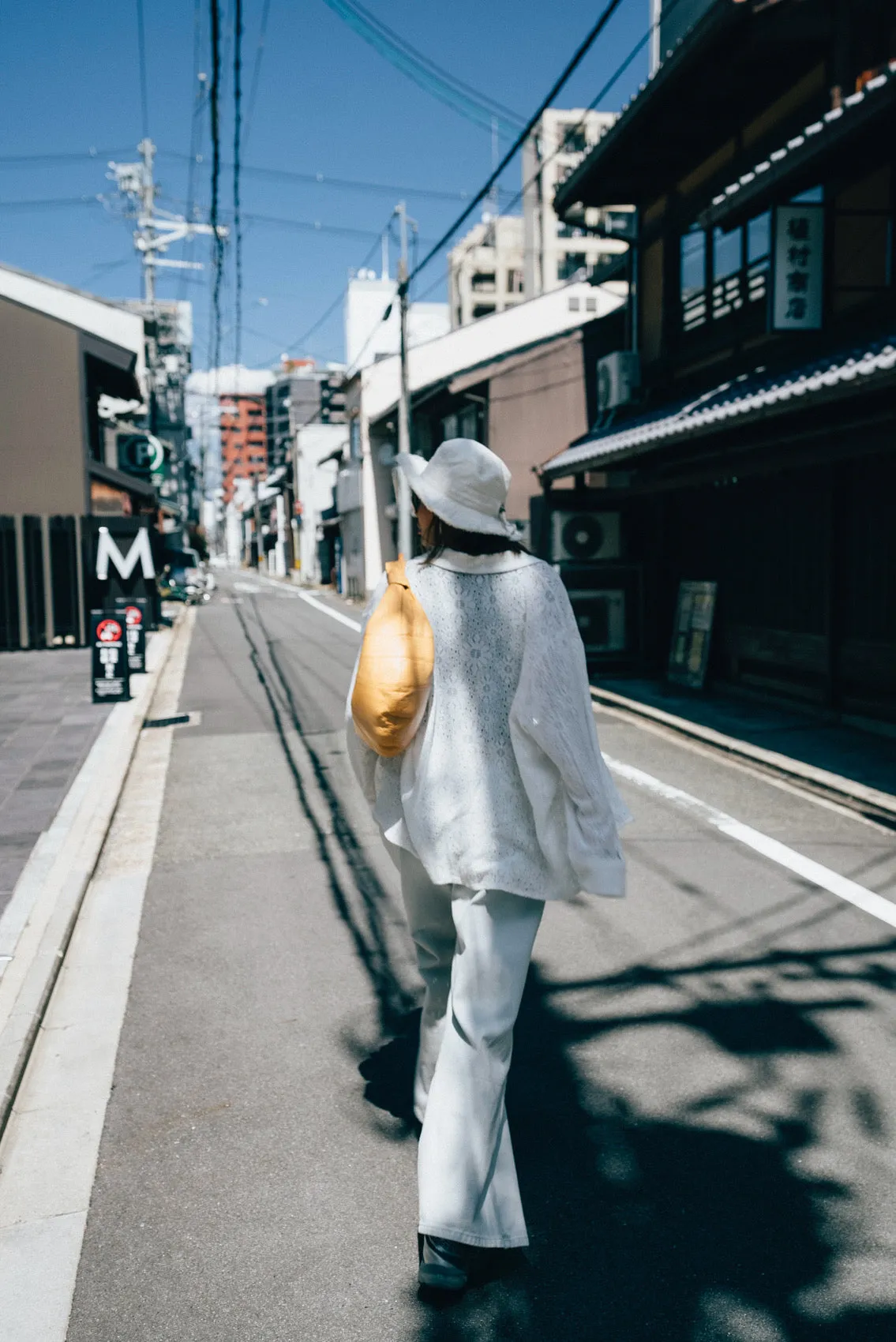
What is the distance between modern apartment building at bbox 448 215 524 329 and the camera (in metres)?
80.6

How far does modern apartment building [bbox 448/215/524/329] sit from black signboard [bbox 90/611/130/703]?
72.5 meters

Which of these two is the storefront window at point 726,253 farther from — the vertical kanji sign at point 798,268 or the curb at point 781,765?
the curb at point 781,765

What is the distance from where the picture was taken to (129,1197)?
3000mm

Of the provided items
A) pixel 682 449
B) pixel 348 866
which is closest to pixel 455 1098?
pixel 348 866

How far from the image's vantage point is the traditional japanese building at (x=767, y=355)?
9.83 metres

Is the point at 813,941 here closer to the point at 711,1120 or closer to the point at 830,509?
the point at 711,1120

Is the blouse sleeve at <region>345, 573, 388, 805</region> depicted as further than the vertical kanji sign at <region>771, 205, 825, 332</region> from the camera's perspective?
No

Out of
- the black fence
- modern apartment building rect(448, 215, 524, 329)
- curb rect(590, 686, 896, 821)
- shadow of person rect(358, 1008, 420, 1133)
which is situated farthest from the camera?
modern apartment building rect(448, 215, 524, 329)

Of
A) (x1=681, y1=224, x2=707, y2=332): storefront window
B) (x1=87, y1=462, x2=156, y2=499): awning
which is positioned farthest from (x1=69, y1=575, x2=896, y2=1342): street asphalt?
(x1=87, y1=462, x2=156, y2=499): awning

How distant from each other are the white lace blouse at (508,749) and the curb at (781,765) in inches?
211

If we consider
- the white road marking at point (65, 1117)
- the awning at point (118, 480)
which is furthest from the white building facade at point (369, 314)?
the white road marking at point (65, 1117)

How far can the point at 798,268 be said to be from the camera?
34.2ft

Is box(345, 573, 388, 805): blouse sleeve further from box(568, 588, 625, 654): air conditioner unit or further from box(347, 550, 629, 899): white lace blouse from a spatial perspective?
box(568, 588, 625, 654): air conditioner unit

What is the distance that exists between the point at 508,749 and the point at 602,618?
12762mm
